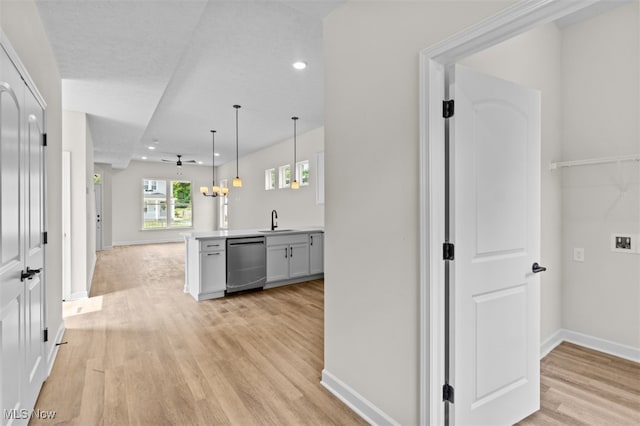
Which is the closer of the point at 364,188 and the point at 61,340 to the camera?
the point at 364,188

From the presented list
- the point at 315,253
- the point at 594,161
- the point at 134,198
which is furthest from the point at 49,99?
the point at 134,198

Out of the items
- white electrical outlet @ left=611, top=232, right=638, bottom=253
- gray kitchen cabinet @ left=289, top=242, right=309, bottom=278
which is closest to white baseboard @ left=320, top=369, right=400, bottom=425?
white electrical outlet @ left=611, top=232, right=638, bottom=253

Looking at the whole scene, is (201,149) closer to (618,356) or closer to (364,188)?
(364,188)

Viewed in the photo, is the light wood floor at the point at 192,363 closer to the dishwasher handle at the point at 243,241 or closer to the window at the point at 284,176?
the dishwasher handle at the point at 243,241

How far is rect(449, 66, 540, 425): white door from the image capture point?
1678 millimetres

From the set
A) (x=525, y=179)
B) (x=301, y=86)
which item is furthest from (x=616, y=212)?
(x=301, y=86)

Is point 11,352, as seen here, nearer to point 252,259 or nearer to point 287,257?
point 252,259

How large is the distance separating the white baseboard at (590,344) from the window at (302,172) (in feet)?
16.7

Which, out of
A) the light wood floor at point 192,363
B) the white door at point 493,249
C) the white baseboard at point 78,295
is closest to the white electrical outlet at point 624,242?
the white door at point 493,249

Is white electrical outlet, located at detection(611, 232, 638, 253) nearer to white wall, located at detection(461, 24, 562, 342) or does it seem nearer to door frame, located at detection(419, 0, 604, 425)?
white wall, located at detection(461, 24, 562, 342)

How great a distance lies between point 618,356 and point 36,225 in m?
4.69

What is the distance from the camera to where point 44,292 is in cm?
251

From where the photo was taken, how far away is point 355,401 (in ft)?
6.82

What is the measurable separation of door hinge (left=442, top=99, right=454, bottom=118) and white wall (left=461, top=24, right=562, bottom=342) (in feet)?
4.43
